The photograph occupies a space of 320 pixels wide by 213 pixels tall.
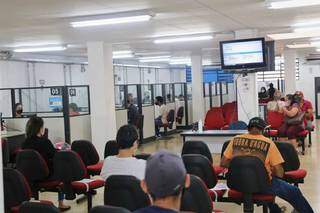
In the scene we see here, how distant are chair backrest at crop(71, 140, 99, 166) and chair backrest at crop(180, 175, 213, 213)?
2900 mm

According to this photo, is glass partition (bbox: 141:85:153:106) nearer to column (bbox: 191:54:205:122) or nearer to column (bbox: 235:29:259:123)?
column (bbox: 191:54:205:122)

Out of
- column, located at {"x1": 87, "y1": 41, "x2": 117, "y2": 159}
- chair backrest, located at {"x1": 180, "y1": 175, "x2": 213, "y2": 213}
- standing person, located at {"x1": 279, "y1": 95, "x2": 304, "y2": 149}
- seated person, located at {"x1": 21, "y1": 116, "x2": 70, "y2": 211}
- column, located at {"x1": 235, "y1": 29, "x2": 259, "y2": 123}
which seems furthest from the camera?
column, located at {"x1": 87, "y1": 41, "x2": 117, "y2": 159}

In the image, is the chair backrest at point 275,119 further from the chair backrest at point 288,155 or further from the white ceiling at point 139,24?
the chair backrest at point 288,155

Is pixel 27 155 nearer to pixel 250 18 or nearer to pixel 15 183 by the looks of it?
pixel 15 183

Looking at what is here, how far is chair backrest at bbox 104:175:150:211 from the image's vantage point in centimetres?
337

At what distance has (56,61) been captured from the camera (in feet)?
46.0

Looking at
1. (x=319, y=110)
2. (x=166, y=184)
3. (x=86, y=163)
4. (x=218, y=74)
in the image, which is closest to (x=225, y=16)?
(x=86, y=163)

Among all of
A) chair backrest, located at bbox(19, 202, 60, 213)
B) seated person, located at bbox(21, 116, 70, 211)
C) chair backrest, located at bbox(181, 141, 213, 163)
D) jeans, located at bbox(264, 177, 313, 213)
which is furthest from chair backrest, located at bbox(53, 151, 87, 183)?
chair backrest, located at bbox(19, 202, 60, 213)

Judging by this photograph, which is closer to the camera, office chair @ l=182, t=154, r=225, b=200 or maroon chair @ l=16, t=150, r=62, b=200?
office chair @ l=182, t=154, r=225, b=200

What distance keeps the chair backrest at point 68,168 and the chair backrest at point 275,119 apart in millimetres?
5415

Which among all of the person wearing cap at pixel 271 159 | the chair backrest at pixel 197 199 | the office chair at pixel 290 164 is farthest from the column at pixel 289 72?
the chair backrest at pixel 197 199

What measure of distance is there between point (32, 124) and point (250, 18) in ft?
12.8

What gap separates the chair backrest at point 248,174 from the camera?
4.07 meters

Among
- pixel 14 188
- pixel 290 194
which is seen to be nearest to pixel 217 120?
pixel 290 194
